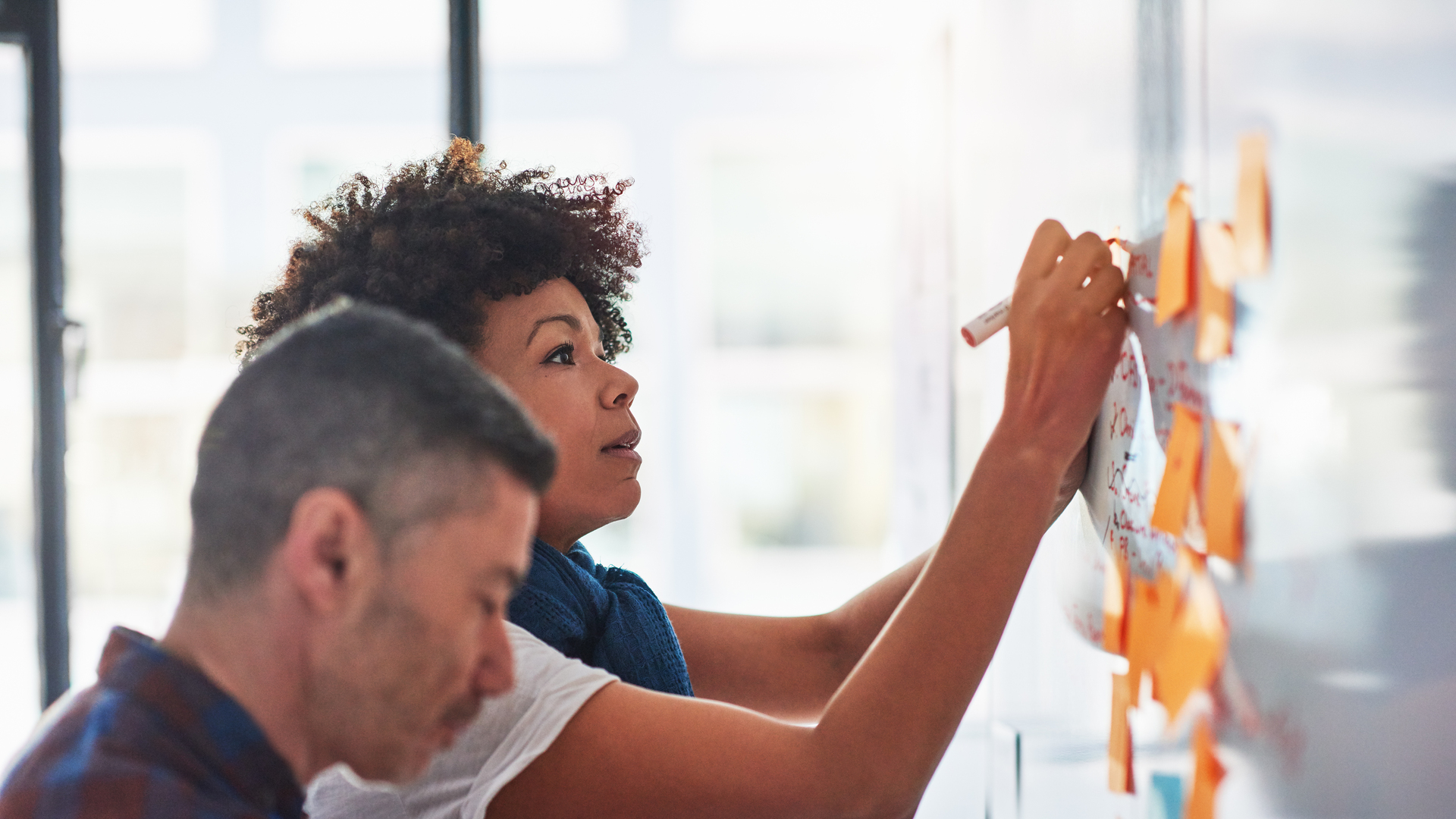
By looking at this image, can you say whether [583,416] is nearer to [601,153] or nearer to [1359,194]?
[1359,194]

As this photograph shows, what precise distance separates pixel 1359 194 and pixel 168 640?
659 mm

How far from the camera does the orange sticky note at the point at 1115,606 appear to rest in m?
0.86

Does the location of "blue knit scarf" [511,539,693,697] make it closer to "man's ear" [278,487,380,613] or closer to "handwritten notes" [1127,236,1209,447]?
"man's ear" [278,487,380,613]

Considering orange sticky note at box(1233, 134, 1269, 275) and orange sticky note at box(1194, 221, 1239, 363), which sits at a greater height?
orange sticky note at box(1233, 134, 1269, 275)

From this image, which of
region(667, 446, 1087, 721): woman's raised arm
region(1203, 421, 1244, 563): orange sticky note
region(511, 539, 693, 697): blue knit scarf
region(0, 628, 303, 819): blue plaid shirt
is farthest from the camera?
region(667, 446, 1087, 721): woman's raised arm

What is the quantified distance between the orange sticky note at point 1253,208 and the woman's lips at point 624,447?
58cm

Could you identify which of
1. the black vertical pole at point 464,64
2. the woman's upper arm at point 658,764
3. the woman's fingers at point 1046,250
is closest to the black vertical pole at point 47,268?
the black vertical pole at point 464,64

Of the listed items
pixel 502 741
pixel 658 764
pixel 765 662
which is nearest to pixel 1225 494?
pixel 658 764

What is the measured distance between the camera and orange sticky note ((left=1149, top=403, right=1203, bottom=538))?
2.32ft

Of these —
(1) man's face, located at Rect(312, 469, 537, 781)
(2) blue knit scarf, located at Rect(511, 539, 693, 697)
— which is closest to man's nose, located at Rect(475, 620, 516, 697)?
(1) man's face, located at Rect(312, 469, 537, 781)

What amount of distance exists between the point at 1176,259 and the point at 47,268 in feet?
7.28

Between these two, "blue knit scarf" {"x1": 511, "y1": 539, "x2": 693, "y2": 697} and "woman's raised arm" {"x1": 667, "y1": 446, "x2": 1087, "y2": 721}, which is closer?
"blue knit scarf" {"x1": 511, "y1": 539, "x2": 693, "y2": 697}

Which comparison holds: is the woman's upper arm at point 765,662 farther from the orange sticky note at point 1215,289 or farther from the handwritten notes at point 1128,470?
the orange sticky note at point 1215,289

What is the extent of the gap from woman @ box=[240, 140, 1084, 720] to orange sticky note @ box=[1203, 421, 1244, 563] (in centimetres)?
23
